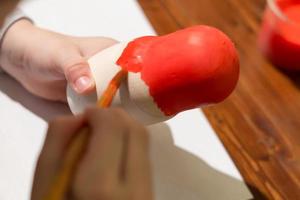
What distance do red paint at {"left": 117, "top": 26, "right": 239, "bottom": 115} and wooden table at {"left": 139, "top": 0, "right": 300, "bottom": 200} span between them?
170 mm

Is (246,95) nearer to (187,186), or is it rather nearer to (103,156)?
(187,186)

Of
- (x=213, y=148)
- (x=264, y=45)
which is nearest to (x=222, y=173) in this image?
(x=213, y=148)

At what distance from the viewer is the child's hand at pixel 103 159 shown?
11.2 inches

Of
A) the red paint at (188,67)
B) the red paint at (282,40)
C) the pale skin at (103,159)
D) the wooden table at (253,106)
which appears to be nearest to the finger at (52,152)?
the pale skin at (103,159)

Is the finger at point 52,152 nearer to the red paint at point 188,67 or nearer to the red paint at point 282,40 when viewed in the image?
the red paint at point 188,67

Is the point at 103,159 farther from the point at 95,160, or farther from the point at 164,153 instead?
the point at 164,153

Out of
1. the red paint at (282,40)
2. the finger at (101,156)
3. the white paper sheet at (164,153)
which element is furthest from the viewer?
the red paint at (282,40)

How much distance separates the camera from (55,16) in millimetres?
658

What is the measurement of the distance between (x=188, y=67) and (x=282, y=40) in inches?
12.5

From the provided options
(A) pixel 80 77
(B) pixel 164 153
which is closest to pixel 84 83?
(A) pixel 80 77

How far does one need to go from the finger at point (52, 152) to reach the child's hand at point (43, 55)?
19 cm

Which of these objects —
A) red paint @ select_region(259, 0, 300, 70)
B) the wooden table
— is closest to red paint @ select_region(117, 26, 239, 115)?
the wooden table

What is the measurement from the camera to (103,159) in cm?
29

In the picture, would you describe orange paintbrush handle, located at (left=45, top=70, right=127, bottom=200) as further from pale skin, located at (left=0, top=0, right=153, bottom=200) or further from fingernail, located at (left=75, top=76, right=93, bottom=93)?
fingernail, located at (left=75, top=76, right=93, bottom=93)
